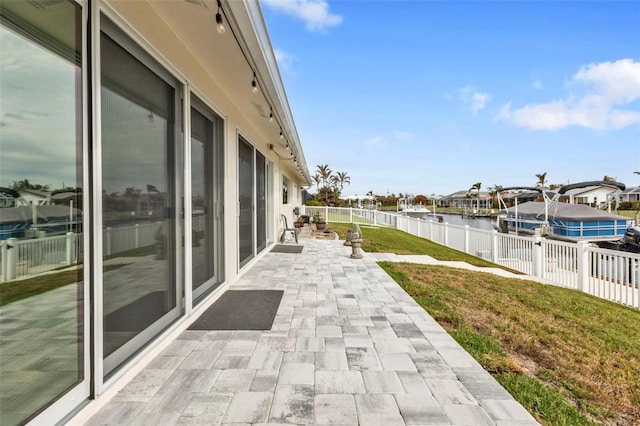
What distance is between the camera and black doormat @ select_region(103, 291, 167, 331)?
1982mm

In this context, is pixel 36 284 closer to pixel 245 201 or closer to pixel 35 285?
pixel 35 285

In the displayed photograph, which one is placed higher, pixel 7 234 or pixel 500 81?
pixel 500 81

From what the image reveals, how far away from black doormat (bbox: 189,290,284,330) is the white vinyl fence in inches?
54.5

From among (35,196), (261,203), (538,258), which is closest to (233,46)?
(35,196)

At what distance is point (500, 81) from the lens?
12469 millimetres

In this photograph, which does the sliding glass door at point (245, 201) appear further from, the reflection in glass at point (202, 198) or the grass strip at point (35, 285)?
the grass strip at point (35, 285)

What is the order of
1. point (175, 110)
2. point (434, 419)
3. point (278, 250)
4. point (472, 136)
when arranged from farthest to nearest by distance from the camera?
point (472, 136) < point (278, 250) < point (175, 110) < point (434, 419)

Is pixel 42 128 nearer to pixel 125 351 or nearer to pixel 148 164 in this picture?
Answer: pixel 148 164

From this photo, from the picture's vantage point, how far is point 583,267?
18.5ft

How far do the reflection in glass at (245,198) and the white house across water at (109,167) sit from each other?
128cm

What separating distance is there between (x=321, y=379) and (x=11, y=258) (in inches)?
70.8

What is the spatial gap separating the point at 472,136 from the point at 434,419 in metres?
24.4

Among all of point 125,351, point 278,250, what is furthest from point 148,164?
point 278,250

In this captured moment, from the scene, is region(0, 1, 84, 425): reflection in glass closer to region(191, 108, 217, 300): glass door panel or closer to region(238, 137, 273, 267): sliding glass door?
region(191, 108, 217, 300): glass door panel
